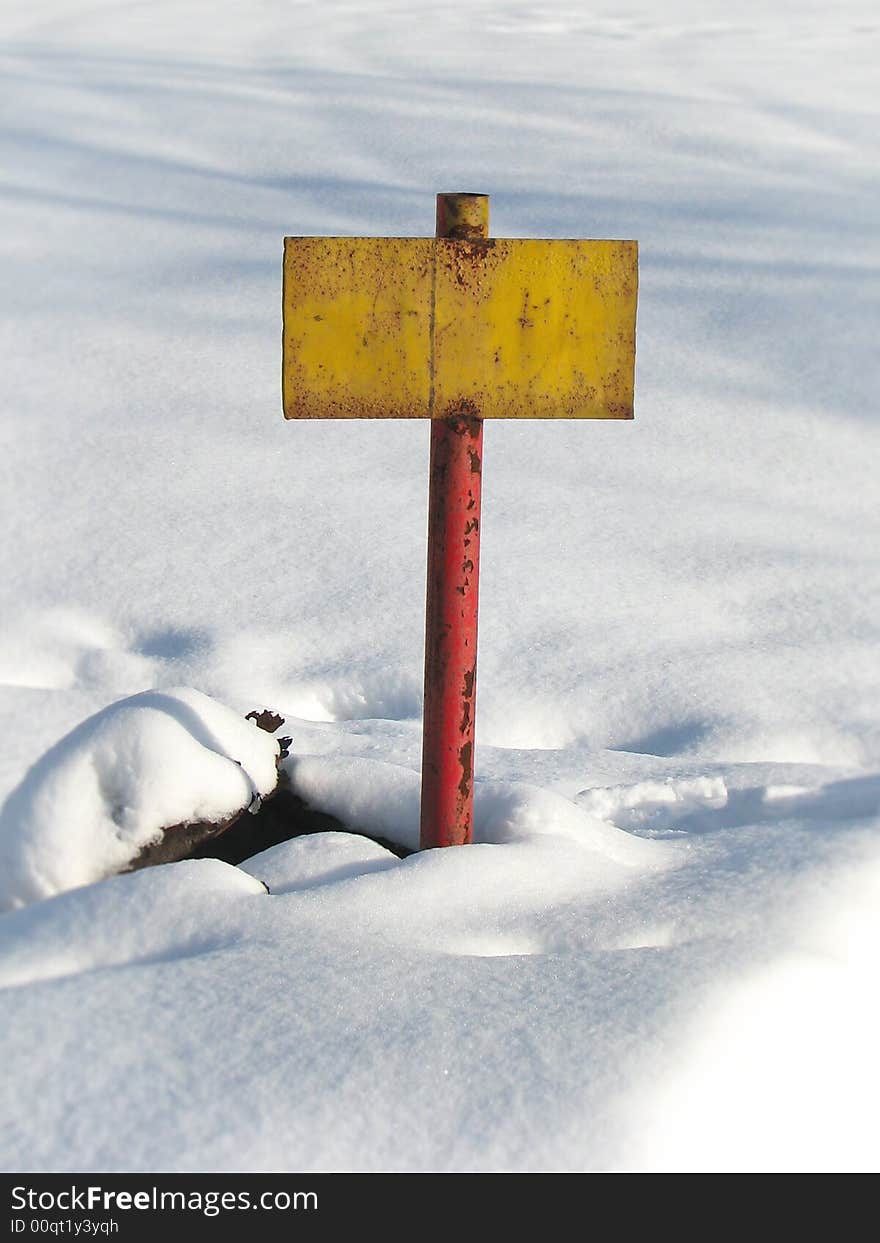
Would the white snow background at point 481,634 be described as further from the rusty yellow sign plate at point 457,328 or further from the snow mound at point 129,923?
the rusty yellow sign plate at point 457,328

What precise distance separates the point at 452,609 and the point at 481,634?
2.66ft

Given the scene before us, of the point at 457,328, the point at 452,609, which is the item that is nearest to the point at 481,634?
the point at 452,609

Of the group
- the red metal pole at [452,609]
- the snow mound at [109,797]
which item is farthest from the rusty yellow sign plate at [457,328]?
the snow mound at [109,797]

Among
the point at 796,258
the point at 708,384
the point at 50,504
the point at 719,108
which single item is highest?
the point at 719,108

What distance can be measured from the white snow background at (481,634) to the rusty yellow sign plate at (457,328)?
0.48 meters

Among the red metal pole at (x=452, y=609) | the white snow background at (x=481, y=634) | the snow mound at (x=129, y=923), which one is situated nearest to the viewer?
the white snow background at (x=481, y=634)

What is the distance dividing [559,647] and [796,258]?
6.28 feet

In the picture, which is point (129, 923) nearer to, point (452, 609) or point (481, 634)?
point (452, 609)

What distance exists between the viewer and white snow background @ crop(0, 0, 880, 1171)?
3.57ft

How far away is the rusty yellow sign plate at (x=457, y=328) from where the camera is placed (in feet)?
4.32

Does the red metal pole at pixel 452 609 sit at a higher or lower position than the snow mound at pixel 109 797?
higher

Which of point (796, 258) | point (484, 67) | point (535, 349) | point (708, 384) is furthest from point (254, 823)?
point (484, 67)

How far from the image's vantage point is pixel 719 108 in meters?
4.74
